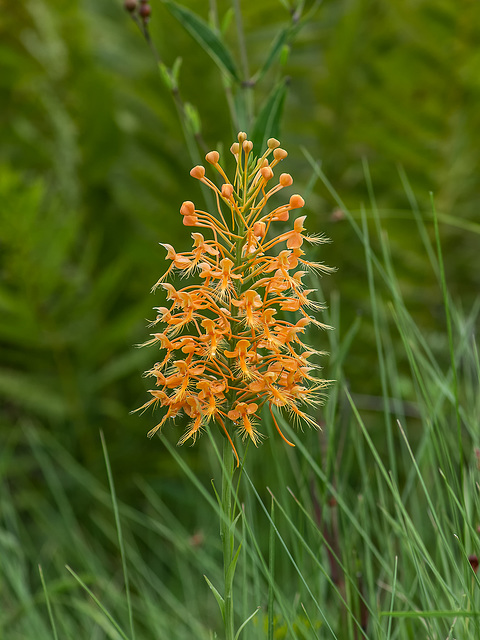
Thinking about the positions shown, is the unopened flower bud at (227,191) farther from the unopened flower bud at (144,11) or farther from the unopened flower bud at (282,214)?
the unopened flower bud at (144,11)

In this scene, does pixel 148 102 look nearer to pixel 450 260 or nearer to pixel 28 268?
pixel 28 268

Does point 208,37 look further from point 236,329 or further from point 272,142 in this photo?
point 236,329

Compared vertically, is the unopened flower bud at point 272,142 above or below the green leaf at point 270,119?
below

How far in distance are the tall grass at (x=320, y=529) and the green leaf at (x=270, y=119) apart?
233 millimetres

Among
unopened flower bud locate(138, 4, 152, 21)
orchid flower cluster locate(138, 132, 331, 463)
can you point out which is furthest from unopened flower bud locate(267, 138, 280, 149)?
unopened flower bud locate(138, 4, 152, 21)

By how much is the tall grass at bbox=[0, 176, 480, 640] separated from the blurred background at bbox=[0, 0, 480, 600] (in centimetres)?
9

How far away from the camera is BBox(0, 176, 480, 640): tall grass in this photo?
3.08 feet

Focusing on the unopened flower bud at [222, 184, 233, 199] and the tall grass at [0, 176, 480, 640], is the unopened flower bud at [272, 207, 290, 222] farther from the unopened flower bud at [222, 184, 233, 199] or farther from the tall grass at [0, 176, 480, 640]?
the tall grass at [0, 176, 480, 640]

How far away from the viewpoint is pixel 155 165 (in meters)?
2.44

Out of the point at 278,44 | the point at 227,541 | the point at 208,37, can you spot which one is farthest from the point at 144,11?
the point at 227,541

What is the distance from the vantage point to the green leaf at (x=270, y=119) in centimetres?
108

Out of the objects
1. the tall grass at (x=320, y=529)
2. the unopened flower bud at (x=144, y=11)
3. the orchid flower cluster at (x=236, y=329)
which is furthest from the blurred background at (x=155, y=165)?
the orchid flower cluster at (x=236, y=329)

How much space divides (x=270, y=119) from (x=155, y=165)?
1422mm

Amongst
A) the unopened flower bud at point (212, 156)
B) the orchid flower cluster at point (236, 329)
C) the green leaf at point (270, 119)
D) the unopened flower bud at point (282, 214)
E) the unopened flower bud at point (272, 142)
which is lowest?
the orchid flower cluster at point (236, 329)
